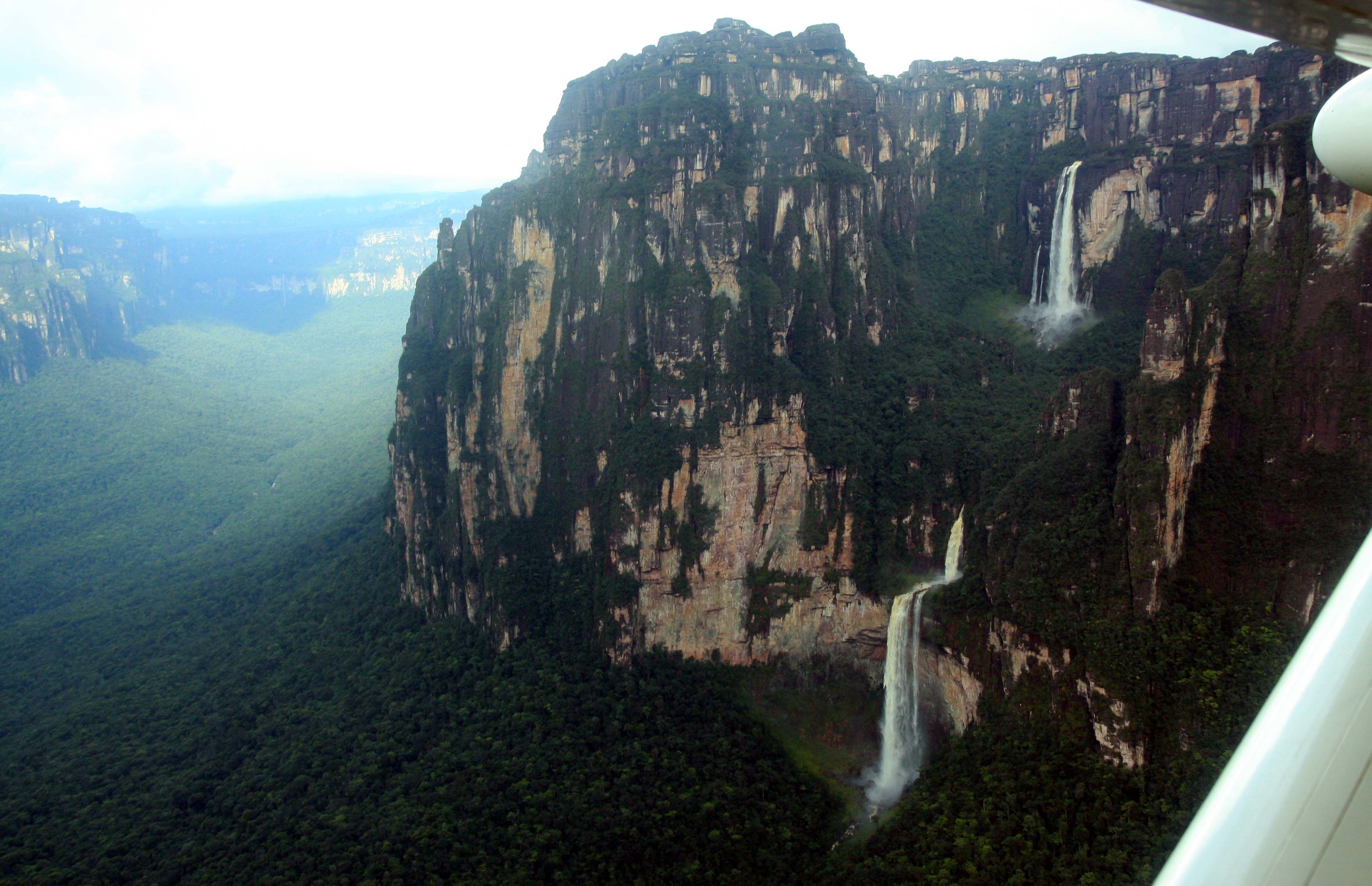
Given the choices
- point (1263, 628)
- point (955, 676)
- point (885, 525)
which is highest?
point (1263, 628)

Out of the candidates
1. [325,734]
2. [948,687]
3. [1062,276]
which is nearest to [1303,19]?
[948,687]

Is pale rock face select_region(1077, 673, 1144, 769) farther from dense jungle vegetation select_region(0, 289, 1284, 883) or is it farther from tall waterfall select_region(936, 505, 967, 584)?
tall waterfall select_region(936, 505, 967, 584)

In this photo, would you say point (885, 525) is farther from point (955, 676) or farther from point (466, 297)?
point (466, 297)

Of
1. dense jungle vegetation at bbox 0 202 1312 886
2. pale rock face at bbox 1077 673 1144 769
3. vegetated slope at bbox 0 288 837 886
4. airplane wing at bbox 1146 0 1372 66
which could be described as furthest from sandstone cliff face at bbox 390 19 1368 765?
airplane wing at bbox 1146 0 1372 66

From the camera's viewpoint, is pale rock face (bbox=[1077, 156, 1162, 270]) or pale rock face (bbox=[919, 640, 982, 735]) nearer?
pale rock face (bbox=[919, 640, 982, 735])

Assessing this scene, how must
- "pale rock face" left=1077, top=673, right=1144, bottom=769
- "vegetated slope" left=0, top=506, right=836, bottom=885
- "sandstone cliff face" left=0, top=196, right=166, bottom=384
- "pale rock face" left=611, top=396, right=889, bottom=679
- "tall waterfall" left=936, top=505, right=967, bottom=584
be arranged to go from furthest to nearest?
1. "sandstone cliff face" left=0, top=196, right=166, bottom=384
2. "pale rock face" left=611, top=396, right=889, bottom=679
3. "tall waterfall" left=936, top=505, right=967, bottom=584
4. "vegetated slope" left=0, top=506, right=836, bottom=885
5. "pale rock face" left=1077, top=673, right=1144, bottom=769

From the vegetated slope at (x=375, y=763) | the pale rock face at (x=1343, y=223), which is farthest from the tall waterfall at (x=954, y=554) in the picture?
the pale rock face at (x=1343, y=223)

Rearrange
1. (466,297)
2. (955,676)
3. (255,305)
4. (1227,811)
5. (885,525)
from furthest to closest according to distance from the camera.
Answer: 1. (255,305)
2. (466,297)
3. (885,525)
4. (955,676)
5. (1227,811)

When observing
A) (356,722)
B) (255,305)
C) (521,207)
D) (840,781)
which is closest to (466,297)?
(521,207)
